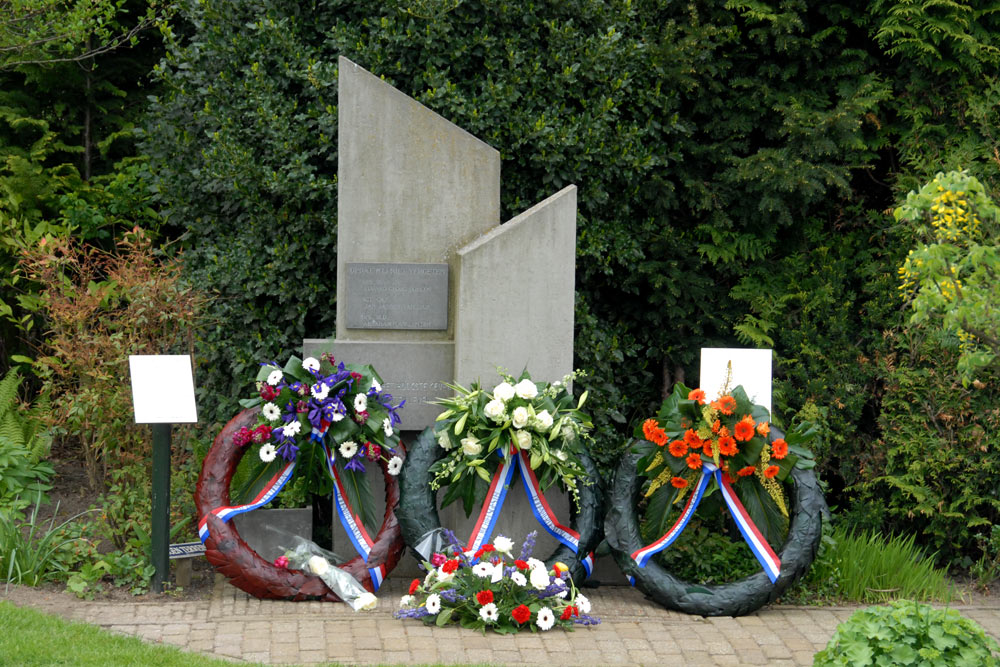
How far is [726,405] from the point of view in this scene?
5.98 m

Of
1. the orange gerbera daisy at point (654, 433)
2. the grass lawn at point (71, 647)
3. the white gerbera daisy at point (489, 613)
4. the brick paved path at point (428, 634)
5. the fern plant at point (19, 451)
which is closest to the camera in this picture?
the grass lawn at point (71, 647)

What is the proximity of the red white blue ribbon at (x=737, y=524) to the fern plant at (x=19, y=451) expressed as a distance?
3.66 m

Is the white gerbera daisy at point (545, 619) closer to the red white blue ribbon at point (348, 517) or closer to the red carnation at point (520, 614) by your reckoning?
the red carnation at point (520, 614)

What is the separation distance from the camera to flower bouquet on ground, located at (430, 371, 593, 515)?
19.2 ft

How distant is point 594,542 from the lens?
20.1 ft

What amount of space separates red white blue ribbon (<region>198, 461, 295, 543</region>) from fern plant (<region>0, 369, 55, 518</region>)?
1198 mm

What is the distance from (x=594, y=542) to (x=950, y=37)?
14.0ft

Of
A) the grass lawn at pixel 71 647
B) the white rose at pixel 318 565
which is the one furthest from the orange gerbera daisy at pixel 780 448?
the grass lawn at pixel 71 647

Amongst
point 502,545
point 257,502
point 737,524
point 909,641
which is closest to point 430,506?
point 502,545

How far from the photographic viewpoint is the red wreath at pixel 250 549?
19.3ft

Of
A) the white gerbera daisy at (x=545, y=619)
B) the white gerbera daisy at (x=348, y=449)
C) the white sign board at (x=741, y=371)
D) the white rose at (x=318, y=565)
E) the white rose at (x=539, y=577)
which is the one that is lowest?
the white gerbera daisy at (x=545, y=619)

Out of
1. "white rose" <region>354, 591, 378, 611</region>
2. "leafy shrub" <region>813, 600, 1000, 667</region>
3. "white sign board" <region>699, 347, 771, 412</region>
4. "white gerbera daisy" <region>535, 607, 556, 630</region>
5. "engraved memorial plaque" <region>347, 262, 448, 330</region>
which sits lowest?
"white rose" <region>354, 591, 378, 611</region>

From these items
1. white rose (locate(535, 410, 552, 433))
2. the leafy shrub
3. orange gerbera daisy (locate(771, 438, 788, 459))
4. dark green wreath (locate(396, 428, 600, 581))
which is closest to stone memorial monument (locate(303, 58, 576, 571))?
dark green wreath (locate(396, 428, 600, 581))

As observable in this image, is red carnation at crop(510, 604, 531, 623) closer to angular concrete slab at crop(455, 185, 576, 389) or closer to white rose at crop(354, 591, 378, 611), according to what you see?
white rose at crop(354, 591, 378, 611)
